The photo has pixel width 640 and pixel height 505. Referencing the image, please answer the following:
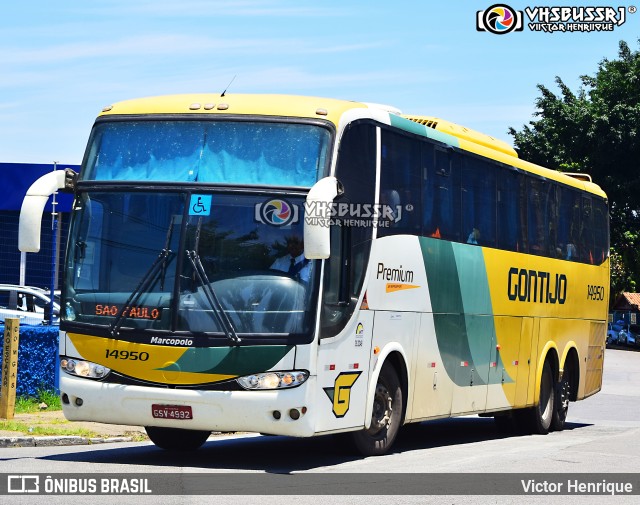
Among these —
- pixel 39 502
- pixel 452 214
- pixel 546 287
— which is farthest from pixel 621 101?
pixel 39 502

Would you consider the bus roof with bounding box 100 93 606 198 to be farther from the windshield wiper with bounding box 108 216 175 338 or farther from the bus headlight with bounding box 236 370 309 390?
the bus headlight with bounding box 236 370 309 390

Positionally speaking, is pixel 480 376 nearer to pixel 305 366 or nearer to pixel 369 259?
pixel 369 259

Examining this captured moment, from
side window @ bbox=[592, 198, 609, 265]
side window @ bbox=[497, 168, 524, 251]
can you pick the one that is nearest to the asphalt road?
side window @ bbox=[497, 168, 524, 251]

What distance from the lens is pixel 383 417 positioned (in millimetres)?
13383

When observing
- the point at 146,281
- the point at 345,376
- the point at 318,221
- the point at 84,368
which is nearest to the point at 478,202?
the point at 345,376

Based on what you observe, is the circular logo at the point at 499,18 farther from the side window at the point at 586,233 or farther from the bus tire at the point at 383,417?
the bus tire at the point at 383,417

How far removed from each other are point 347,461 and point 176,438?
206 centimetres

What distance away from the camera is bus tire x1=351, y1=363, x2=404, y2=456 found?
→ 43.0 ft

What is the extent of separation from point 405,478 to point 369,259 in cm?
256

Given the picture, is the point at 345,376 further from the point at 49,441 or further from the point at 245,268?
the point at 49,441

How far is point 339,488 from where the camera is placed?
1041 centimetres

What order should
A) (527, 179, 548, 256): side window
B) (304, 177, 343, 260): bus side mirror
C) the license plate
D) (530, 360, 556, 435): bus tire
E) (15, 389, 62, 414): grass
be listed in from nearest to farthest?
(304, 177, 343, 260): bus side mirror → the license plate → (15, 389, 62, 414): grass → (527, 179, 548, 256): side window → (530, 360, 556, 435): bus tire

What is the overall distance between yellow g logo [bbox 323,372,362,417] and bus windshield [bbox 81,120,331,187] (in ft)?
6.52

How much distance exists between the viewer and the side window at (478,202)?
15797 mm
